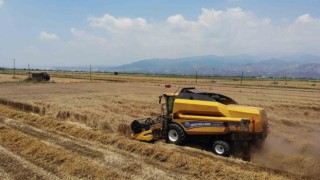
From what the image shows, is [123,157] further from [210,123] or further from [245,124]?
[245,124]

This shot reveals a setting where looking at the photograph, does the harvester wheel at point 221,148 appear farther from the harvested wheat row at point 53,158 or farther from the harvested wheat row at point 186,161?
the harvested wheat row at point 53,158

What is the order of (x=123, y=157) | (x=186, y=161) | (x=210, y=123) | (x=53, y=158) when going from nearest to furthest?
1. (x=186, y=161)
2. (x=53, y=158)
3. (x=123, y=157)
4. (x=210, y=123)

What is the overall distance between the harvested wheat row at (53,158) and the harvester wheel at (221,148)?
3.73 meters

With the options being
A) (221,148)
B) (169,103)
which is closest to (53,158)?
(169,103)

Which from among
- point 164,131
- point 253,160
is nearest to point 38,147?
point 164,131

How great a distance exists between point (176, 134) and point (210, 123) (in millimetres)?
1488

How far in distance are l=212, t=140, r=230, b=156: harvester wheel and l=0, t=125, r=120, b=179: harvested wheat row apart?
373 cm

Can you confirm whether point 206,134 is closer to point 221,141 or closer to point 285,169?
point 221,141

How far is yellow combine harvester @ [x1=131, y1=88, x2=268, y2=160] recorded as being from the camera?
10.8 metres

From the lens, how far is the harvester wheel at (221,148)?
437 inches

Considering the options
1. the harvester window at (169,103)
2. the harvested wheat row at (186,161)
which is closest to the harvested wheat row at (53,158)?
the harvested wheat row at (186,161)

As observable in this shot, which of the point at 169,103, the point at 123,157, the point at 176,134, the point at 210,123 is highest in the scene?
the point at 169,103

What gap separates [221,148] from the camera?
11250mm

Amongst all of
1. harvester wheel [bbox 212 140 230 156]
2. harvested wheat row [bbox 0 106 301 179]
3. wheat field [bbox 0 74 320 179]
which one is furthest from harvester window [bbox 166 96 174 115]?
harvester wheel [bbox 212 140 230 156]
